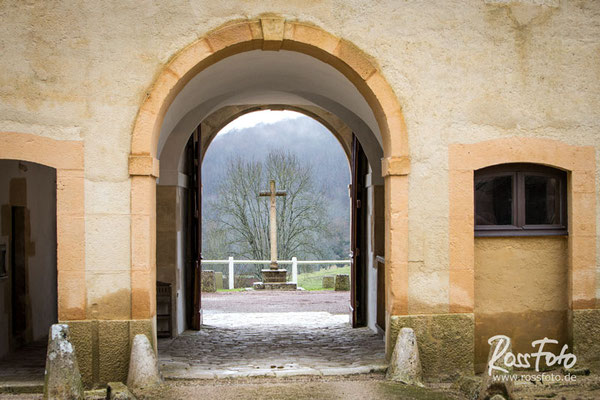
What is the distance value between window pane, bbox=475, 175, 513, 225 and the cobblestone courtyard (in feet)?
6.28

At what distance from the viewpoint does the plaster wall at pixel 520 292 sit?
20.0 ft

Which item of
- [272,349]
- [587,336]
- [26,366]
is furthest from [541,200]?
[26,366]

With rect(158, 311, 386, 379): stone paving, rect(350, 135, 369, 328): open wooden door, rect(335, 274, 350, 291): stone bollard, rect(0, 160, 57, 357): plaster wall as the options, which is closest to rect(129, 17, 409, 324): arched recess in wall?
rect(158, 311, 386, 379): stone paving

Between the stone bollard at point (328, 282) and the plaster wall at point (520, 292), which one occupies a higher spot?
the plaster wall at point (520, 292)

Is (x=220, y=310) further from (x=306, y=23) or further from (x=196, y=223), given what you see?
(x=306, y=23)

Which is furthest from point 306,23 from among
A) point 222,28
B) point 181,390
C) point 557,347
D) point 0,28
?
point 557,347

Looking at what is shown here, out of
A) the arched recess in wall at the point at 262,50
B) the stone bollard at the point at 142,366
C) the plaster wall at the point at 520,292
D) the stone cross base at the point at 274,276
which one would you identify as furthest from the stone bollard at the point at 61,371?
the stone cross base at the point at 274,276

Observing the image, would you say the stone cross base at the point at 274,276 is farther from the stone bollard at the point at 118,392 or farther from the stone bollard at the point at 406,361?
the stone bollard at the point at 118,392

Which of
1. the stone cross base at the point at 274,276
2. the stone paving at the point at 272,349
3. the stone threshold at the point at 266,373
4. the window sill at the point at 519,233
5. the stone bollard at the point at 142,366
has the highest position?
the window sill at the point at 519,233

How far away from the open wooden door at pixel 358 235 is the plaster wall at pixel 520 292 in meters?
3.36

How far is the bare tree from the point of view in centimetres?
2631

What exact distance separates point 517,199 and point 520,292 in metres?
0.99

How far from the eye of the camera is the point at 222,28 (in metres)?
5.74

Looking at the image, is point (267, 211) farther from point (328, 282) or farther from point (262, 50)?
point (262, 50)
